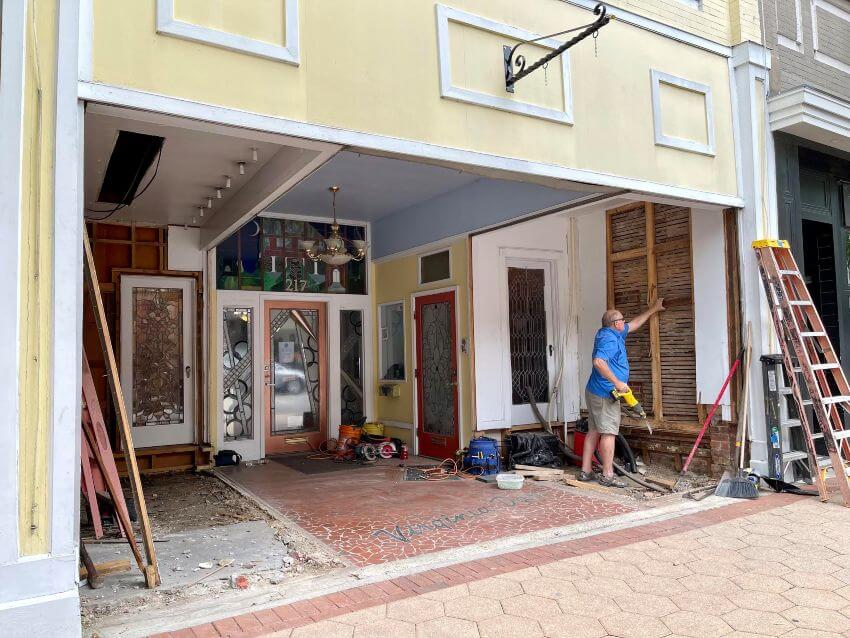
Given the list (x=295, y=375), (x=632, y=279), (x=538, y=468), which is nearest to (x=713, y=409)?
(x=632, y=279)

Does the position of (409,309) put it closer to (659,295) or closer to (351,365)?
(351,365)

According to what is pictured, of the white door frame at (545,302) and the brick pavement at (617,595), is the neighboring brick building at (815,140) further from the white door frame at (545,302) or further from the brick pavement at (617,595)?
the brick pavement at (617,595)

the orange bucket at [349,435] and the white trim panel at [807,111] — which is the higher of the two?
the white trim panel at [807,111]

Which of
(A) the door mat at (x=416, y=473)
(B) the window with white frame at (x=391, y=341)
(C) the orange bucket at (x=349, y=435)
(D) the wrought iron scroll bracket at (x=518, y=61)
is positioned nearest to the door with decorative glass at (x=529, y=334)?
(A) the door mat at (x=416, y=473)

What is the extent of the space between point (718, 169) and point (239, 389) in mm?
5973

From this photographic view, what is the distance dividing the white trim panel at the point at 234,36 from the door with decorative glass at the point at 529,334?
430 centimetres

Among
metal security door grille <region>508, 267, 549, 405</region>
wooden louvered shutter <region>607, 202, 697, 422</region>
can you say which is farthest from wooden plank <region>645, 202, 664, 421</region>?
metal security door grille <region>508, 267, 549, 405</region>

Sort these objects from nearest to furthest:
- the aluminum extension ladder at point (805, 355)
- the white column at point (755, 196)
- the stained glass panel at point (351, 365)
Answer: the aluminum extension ladder at point (805, 355) → the white column at point (755, 196) → the stained glass panel at point (351, 365)

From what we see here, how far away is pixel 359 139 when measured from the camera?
3.94 meters

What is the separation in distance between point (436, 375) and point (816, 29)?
18.9ft

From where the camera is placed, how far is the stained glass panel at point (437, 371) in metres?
7.57

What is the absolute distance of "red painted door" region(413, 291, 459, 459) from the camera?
7.50 m

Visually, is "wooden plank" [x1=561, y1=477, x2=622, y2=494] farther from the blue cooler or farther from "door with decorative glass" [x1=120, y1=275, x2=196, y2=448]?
"door with decorative glass" [x1=120, y1=275, x2=196, y2=448]

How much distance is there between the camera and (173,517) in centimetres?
521
